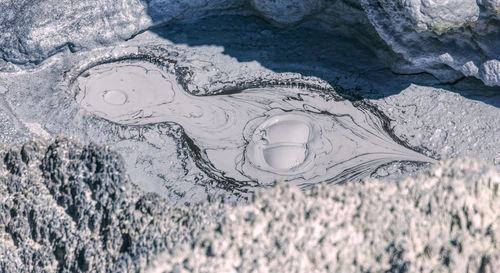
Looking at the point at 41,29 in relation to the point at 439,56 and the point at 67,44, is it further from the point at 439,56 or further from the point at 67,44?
the point at 439,56

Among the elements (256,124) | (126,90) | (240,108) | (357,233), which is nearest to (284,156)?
(256,124)

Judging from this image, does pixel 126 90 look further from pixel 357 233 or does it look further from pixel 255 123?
pixel 357 233

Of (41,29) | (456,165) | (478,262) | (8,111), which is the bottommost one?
(8,111)

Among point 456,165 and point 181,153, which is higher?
point 456,165

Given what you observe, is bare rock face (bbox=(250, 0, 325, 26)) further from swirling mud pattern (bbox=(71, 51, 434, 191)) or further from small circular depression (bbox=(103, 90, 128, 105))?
small circular depression (bbox=(103, 90, 128, 105))

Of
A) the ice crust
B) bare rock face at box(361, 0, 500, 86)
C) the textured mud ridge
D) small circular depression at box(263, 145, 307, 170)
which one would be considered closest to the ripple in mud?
small circular depression at box(263, 145, 307, 170)

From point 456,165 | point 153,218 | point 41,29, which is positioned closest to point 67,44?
point 41,29
